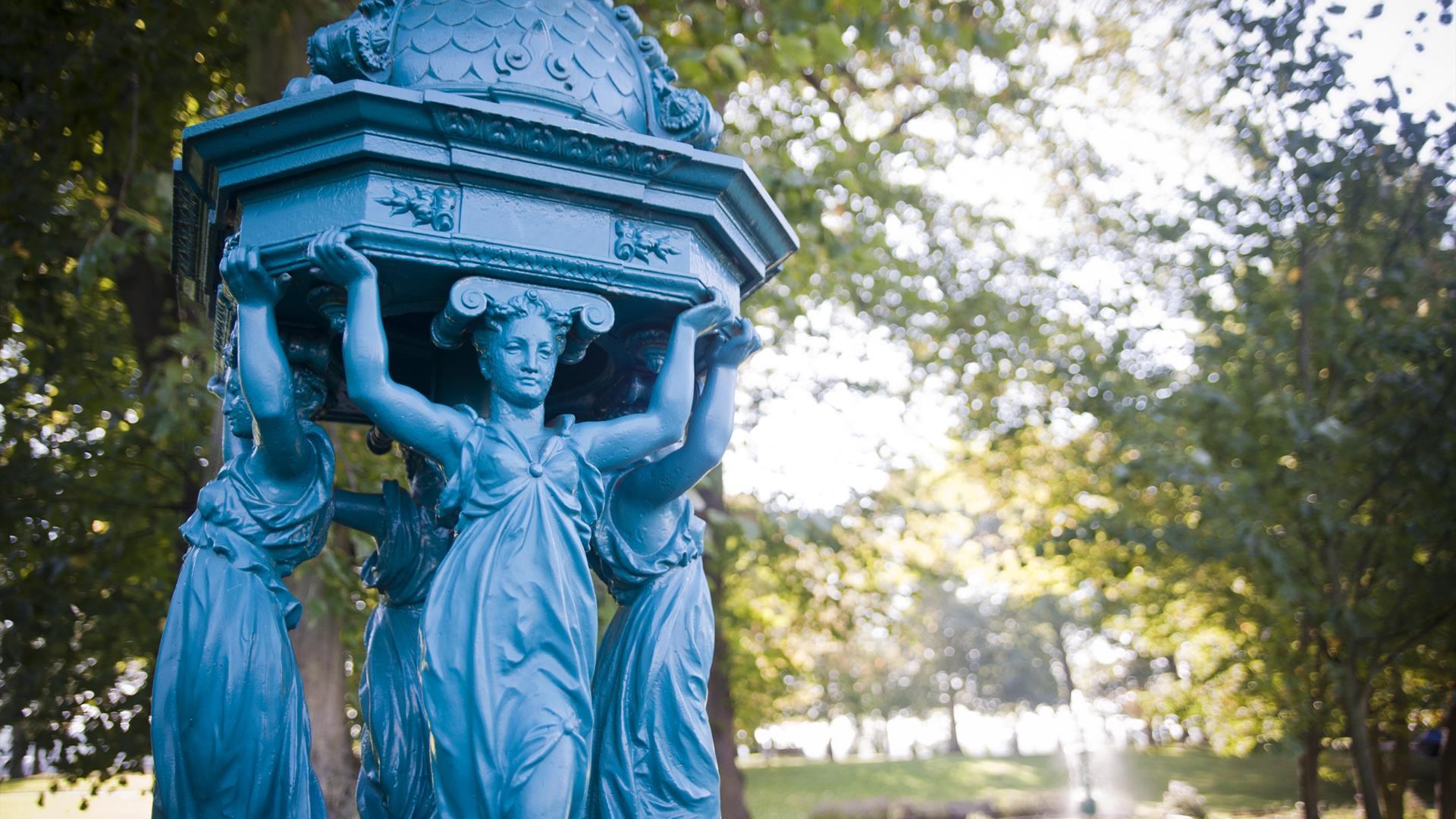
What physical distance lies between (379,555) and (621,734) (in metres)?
0.92

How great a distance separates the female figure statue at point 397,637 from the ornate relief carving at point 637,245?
837 mm

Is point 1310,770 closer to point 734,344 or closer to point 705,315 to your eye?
point 734,344

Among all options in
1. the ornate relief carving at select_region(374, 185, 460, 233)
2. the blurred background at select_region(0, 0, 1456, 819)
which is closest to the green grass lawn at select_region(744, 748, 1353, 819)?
the blurred background at select_region(0, 0, 1456, 819)

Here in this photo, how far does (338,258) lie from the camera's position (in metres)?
2.45

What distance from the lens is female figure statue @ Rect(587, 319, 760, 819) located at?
2.68 metres

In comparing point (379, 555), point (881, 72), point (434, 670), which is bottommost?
point (434, 670)

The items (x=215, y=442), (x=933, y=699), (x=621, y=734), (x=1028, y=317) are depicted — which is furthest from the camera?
(x=933, y=699)

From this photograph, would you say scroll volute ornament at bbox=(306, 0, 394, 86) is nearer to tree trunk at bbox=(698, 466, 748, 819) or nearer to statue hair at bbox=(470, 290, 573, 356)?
statue hair at bbox=(470, 290, 573, 356)

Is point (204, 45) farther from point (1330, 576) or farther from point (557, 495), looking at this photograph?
point (1330, 576)

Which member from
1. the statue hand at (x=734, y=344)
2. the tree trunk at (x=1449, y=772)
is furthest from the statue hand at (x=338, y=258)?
the tree trunk at (x=1449, y=772)

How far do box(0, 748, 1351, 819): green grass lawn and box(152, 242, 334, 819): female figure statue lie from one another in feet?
36.9

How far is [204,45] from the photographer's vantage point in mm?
6918

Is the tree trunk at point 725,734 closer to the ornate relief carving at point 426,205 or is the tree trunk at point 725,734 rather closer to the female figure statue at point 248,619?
the female figure statue at point 248,619

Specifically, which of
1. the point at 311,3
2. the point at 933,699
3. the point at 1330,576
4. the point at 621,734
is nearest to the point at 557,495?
the point at 621,734
